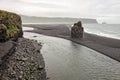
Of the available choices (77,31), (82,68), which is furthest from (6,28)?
(77,31)

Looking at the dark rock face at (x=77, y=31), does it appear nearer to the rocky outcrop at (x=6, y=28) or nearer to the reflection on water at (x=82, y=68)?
the rocky outcrop at (x=6, y=28)

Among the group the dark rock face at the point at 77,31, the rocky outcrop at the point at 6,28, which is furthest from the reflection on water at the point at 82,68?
the dark rock face at the point at 77,31

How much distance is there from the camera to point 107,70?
2956cm

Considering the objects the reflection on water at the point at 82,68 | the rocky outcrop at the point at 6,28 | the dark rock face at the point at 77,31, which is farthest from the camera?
the dark rock face at the point at 77,31

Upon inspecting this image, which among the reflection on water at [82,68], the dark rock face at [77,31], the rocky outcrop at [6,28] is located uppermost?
the rocky outcrop at [6,28]

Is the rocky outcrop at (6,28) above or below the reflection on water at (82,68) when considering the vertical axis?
above

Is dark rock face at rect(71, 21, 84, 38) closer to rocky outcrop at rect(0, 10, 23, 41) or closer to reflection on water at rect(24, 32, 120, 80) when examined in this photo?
rocky outcrop at rect(0, 10, 23, 41)

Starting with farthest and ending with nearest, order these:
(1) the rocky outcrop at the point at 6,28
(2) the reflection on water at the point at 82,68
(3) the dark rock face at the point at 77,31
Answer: (3) the dark rock face at the point at 77,31
(1) the rocky outcrop at the point at 6,28
(2) the reflection on water at the point at 82,68

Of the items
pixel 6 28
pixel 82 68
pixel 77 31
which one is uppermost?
pixel 6 28

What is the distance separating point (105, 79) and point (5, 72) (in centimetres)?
1404

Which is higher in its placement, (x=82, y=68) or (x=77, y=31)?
(x=77, y=31)

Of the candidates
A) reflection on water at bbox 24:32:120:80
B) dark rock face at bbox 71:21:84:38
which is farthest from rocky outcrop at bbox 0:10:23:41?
dark rock face at bbox 71:21:84:38

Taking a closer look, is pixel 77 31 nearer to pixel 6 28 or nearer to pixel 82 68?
pixel 82 68

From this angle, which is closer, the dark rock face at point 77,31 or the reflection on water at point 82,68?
the reflection on water at point 82,68
